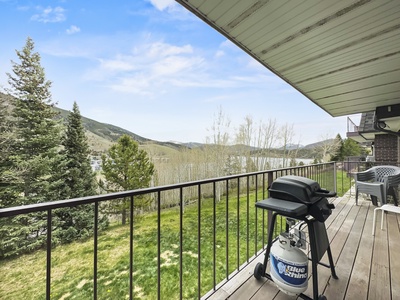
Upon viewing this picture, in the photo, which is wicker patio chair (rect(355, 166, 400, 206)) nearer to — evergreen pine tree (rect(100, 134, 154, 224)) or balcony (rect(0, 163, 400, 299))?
balcony (rect(0, 163, 400, 299))

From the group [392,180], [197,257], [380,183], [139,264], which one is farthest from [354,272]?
[139,264]

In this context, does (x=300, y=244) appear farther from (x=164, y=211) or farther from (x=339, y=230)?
(x=164, y=211)

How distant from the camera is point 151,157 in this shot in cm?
1021

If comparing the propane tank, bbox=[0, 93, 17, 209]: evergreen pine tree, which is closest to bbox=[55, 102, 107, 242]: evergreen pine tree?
bbox=[0, 93, 17, 209]: evergreen pine tree

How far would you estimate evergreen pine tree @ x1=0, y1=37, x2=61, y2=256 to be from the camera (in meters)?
7.37

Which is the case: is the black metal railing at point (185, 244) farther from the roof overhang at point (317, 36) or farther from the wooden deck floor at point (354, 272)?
the roof overhang at point (317, 36)

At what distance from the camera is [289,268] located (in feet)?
4.09

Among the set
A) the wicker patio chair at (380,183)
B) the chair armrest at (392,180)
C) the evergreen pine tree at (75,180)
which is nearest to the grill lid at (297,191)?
the wicker patio chair at (380,183)

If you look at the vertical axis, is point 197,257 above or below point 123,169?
below

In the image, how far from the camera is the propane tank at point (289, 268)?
1.23 metres

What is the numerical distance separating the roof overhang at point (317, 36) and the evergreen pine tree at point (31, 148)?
29.7 ft

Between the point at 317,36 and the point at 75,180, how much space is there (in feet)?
32.9

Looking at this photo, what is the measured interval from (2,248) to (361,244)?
10.5 metres

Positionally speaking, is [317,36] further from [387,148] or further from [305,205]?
[387,148]
